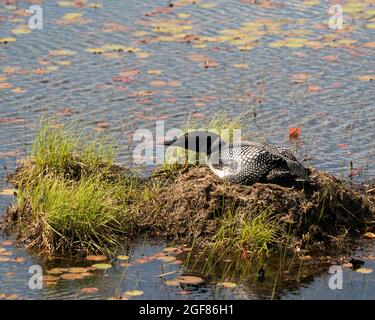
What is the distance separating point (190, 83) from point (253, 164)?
438cm

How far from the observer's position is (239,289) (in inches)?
331

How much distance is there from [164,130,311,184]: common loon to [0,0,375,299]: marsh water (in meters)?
0.95

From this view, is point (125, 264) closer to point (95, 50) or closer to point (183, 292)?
point (183, 292)

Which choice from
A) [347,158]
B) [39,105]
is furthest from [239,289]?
[39,105]

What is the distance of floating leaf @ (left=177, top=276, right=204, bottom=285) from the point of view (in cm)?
848

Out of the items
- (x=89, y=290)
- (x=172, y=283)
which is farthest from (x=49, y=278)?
(x=172, y=283)

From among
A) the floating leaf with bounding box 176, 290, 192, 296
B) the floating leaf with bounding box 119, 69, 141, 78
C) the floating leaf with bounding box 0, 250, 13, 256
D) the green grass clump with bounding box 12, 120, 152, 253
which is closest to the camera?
the floating leaf with bounding box 176, 290, 192, 296

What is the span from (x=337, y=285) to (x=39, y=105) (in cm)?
576

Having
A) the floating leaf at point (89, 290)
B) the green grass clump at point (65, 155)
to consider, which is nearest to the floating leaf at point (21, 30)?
the green grass clump at point (65, 155)

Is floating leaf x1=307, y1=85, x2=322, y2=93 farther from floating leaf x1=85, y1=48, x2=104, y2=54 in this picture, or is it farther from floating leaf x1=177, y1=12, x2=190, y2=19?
floating leaf x1=177, y1=12, x2=190, y2=19

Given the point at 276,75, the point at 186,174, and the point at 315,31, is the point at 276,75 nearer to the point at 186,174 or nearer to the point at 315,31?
the point at 315,31

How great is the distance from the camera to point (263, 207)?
9.19m

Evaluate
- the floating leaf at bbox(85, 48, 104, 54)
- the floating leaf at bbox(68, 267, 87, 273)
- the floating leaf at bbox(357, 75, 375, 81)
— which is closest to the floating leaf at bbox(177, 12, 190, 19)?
the floating leaf at bbox(85, 48, 104, 54)
